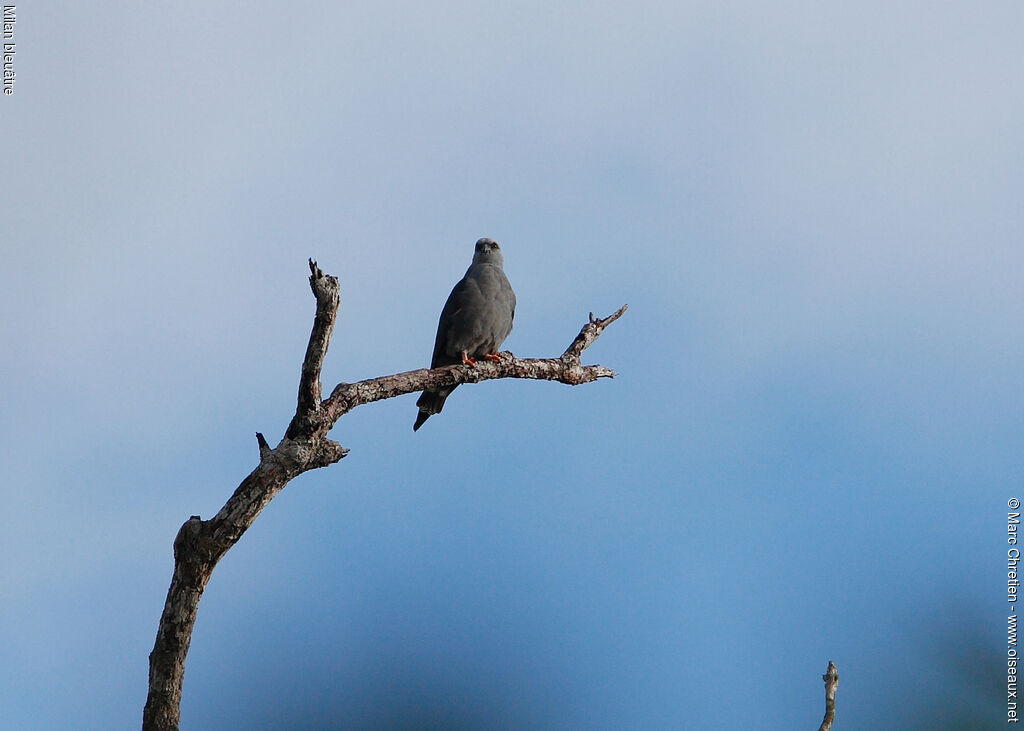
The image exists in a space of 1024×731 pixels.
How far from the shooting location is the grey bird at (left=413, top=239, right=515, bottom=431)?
20.6ft

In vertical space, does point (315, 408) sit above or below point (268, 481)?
above

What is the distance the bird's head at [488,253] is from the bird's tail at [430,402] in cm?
111

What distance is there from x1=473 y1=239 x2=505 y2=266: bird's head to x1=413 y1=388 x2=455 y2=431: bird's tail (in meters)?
1.11

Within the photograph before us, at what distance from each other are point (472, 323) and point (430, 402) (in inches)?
21.9

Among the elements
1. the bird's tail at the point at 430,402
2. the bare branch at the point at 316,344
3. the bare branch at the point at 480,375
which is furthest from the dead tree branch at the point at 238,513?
the bird's tail at the point at 430,402

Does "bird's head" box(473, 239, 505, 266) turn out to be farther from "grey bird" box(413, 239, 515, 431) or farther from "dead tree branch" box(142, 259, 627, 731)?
"dead tree branch" box(142, 259, 627, 731)

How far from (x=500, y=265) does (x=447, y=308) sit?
587 millimetres

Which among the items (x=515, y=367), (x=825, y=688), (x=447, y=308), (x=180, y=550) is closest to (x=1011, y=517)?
(x=825, y=688)

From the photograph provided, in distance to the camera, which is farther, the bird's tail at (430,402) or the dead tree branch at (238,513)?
the bird's tail at (430,402)

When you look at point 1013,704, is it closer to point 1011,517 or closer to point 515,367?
point 1011,517

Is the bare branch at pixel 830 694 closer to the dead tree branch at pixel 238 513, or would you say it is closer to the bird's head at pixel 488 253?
the dead tree branch at pixel 238 513

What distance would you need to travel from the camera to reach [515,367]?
620 centimetres

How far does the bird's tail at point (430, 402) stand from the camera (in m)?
6.19

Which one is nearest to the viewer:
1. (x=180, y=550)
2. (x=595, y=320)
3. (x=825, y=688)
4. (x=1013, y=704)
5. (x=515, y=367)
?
(x=825, y=688)
